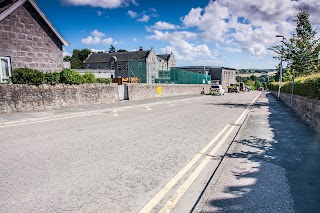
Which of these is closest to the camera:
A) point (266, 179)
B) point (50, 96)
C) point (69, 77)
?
point (266, 179)

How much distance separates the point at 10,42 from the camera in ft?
50.6

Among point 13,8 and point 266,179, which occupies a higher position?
point 13,8

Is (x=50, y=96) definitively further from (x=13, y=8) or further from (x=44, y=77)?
(x=13, y=8)

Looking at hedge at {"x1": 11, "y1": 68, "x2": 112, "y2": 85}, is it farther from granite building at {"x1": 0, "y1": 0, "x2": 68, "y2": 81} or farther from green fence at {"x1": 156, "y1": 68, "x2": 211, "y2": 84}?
green fence at {"x1": 156, "y1": 68, "x2": 211, "y2": 84}

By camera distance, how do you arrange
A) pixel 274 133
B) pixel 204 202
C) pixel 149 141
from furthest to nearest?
pixel 274 133 → pixel 149 141 → pixel 204 202

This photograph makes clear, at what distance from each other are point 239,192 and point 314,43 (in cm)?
1981

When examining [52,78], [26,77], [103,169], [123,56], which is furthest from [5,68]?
[123,56]

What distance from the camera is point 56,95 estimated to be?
14898 mm

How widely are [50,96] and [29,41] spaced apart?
5.43 metres

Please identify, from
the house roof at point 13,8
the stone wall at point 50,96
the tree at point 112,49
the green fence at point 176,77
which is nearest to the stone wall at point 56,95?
the stone wall at point 50,96

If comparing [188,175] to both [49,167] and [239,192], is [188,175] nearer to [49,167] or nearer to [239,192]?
[239,192]

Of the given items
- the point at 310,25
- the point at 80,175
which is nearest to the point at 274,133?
the point at 80,175

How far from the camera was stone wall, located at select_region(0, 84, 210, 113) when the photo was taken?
478 inches

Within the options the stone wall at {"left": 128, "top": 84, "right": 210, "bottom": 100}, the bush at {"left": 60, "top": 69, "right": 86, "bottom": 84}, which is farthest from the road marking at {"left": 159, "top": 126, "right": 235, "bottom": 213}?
the stone wall at {"left": 128, "top": 84, "right": 210, "bottom": 100}
